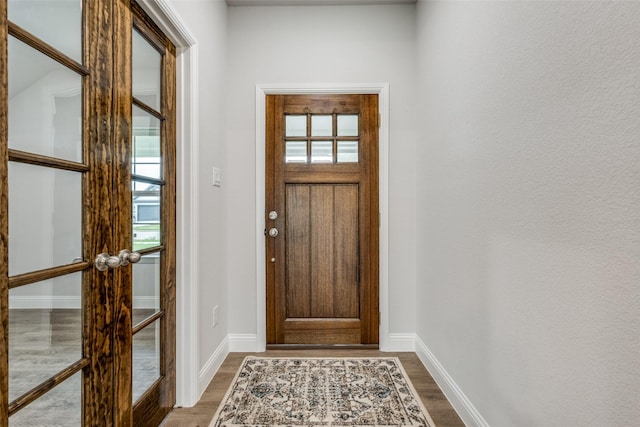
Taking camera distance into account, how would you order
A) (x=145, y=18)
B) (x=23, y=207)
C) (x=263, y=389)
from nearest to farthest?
(x=23, y=207) < (x=145, y=18) < (x=263, y=389)

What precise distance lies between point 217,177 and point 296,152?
0.66 meters

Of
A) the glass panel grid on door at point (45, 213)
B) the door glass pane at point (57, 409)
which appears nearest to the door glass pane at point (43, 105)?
the glass panel grid on door at point (45, 213)

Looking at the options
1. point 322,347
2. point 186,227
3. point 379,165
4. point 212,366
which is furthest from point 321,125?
point 212,366

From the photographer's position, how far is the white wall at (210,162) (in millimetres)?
2016

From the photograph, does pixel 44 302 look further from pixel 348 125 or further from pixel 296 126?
pixel 348 125

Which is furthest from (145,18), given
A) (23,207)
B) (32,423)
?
(32,423)

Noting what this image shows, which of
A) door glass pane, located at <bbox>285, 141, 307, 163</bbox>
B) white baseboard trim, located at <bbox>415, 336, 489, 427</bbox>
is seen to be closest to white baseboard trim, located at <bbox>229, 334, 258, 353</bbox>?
white baseboard trim, located at <bbox>415, 336, 489, 427</bbox>

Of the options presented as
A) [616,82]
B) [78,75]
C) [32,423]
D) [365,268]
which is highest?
[78,75]

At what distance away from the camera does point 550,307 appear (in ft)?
3.60

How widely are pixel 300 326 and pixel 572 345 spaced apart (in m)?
1.97

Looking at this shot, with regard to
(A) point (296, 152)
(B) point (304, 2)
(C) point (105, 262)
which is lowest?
(C) point (105, 262)

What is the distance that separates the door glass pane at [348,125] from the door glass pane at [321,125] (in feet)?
0.23

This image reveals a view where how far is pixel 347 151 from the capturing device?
2723mm

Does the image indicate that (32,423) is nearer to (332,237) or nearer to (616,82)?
(616,82)
